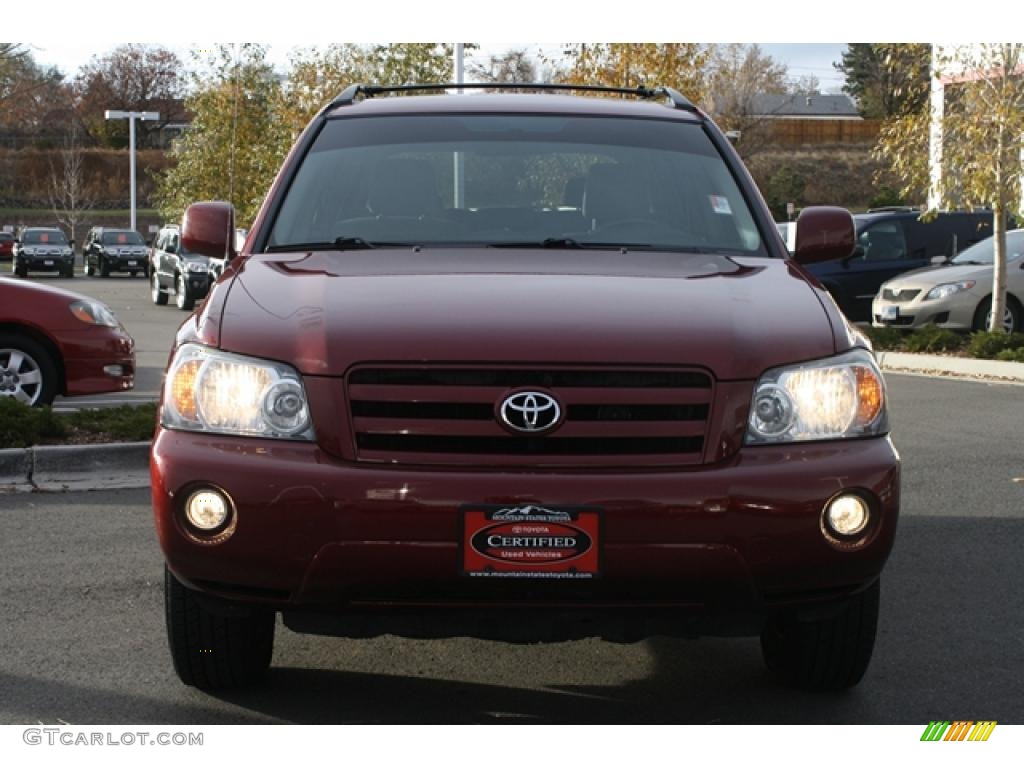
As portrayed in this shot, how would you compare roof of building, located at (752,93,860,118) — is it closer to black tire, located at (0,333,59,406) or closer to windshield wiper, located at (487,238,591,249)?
black tire, located at (0,333,59,406)

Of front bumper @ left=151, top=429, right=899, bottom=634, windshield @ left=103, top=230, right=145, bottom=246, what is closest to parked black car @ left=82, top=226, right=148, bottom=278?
windshield @ left=103, top=230, right=145, bottom=246

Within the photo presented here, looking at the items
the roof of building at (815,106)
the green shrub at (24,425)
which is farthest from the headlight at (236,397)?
the roof of building at (815,106)

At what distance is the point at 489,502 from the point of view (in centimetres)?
378

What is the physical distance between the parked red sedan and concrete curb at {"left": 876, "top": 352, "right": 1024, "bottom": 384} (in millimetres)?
8801

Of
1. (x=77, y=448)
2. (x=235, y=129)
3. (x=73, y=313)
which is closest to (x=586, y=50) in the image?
(x=235, y=129)

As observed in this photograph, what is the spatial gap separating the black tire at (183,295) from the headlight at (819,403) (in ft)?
85.5

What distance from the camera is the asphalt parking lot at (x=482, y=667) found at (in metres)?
4.38

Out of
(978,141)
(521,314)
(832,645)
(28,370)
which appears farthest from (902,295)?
(521,314)

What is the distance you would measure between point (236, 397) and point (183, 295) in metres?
26.3

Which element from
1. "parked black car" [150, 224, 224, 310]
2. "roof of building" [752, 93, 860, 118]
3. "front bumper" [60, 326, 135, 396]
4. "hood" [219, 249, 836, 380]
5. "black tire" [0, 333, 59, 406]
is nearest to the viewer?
"hood" [219, 249, 836, 380]

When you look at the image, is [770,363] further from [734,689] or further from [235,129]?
[235,129]

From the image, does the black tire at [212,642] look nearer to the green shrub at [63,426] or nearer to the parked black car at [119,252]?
the green shrub at [63,426]

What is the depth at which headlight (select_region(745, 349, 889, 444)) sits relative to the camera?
3.97 metres

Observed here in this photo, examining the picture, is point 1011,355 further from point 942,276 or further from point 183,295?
point 183,295
